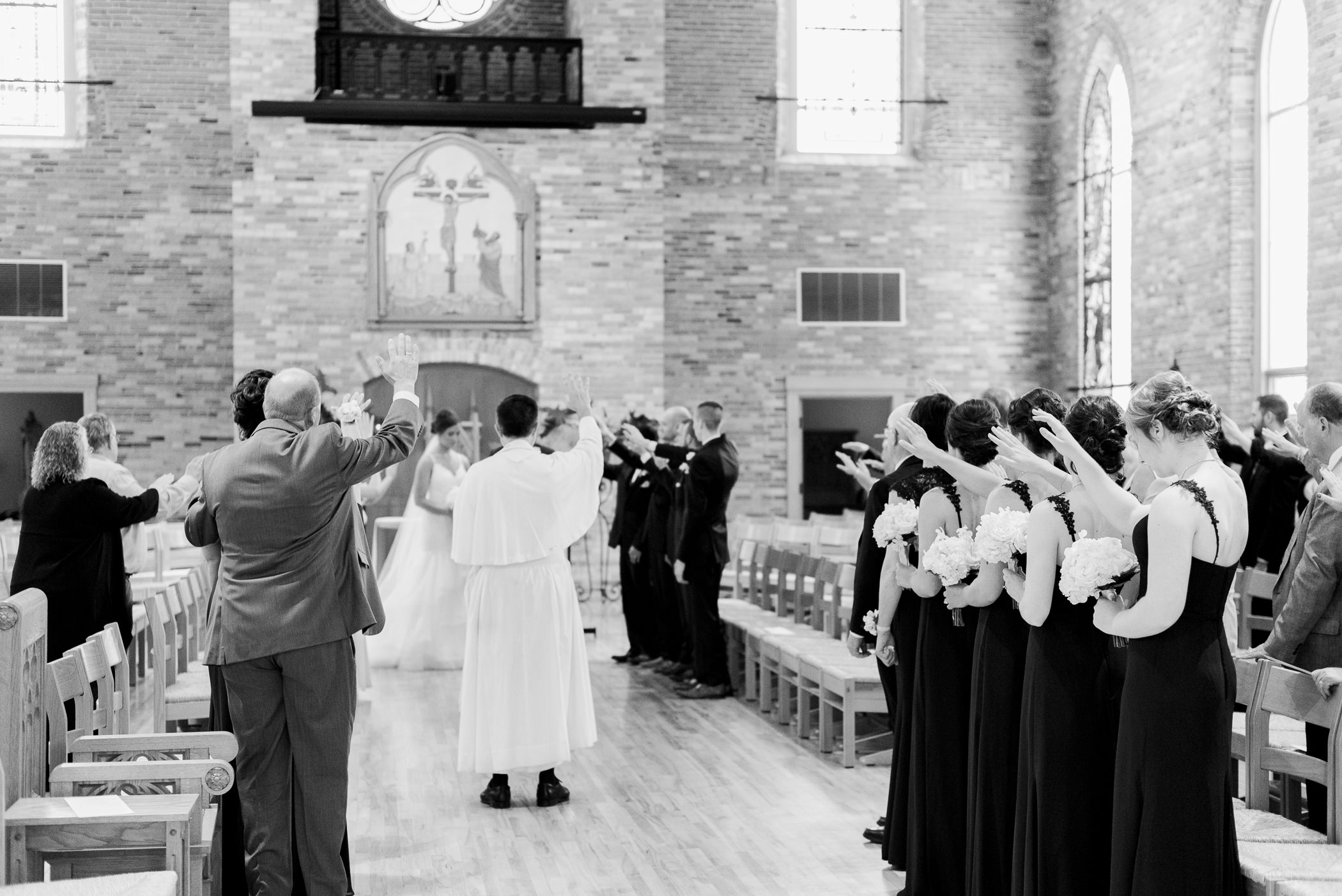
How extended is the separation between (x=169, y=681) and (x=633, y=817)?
2410mm

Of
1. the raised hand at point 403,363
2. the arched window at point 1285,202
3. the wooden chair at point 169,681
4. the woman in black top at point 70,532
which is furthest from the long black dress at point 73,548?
the arched window at point 1285,202

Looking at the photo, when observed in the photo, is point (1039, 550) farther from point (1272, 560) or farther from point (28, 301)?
point (28, 301)

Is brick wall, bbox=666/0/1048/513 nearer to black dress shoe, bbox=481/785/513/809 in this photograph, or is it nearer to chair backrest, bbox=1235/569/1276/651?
chair backrest, bbox=1235/569/1276/651

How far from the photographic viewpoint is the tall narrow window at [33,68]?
1509cm

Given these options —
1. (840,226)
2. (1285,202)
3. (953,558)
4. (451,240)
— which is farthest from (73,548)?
(840,226)

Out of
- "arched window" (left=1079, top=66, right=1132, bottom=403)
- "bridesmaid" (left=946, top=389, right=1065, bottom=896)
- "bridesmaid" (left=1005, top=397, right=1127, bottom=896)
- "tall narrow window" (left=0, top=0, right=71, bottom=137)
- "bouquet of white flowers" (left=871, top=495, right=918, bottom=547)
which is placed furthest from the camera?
"tall narrow window" (left=0, top=0, right=71, bottom=137)

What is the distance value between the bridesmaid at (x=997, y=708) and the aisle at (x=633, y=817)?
35.7 inches

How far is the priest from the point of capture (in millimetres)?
5945

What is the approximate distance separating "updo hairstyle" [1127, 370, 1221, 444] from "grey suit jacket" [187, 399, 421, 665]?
217 cm

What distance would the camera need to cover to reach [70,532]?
5691mm

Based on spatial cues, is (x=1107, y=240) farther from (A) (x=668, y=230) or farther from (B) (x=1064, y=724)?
(B) (x=1064, y=724)

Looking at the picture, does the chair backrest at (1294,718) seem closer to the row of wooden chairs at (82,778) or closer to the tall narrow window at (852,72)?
the row of wooden chairs at (82,778)

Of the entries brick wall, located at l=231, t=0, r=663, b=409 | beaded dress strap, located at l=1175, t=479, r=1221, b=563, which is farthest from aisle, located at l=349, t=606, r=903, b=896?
brick wall, located at l=231, t=0, r=663, b=409

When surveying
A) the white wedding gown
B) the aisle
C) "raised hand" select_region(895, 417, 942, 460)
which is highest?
"raised hand" select_region(895, 417, 942, 460)
